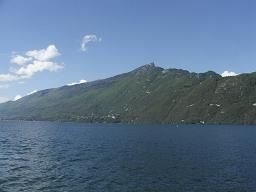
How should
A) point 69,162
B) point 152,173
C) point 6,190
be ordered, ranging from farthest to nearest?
point 69,162, point 152,173, point 6,190

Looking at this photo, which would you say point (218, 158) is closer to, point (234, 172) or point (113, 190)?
point (234, 172)

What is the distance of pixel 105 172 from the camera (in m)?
71.9

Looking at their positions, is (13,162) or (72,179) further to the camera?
(13,162)

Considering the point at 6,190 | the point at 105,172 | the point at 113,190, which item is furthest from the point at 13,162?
the point at 113,190

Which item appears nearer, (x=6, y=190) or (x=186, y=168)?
(x=6, y=190)

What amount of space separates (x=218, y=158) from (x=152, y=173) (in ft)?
112

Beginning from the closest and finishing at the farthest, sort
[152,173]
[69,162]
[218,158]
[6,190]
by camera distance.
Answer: [6,190] < [152,173] < [69,162] < [218,158]

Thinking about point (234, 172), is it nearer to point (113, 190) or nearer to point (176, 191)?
point (176, 191)

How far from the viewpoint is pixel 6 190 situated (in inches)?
2133

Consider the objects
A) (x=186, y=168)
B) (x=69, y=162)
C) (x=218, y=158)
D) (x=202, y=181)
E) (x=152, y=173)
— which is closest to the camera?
(x=202, y=181)

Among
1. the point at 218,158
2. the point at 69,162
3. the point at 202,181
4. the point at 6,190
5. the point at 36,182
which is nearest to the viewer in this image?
the point at 6,190

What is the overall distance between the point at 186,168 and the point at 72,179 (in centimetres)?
2626

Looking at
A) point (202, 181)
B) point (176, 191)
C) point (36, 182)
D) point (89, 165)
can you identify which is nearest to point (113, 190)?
point (176, 191)

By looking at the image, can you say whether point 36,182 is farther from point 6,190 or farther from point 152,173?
point 152,173
